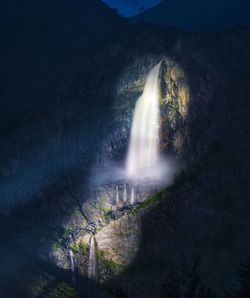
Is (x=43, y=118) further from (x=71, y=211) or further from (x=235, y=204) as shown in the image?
(x=235, y=204)

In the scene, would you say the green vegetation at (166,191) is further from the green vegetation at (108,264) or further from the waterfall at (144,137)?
the green vegetation at (108,264)

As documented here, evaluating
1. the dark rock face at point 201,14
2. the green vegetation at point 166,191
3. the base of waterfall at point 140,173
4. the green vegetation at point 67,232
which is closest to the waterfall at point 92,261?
the green vegetation at point 67,232

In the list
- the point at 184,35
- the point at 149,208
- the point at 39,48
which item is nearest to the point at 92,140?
the point at 149,208

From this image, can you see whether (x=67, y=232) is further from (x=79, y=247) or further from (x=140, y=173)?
(x=140, y=173)

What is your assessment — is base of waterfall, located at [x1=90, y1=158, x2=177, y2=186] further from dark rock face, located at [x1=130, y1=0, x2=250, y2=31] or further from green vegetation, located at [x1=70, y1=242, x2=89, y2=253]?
dark rock face, located at [x1=130, y1=0, x2=250, y2=31]

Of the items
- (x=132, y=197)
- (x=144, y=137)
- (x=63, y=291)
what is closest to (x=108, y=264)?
(x=63, y=291)

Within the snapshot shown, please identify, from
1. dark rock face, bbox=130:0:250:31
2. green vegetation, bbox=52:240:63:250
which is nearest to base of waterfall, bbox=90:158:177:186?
green vegetation, bbox=52:240:63:250
